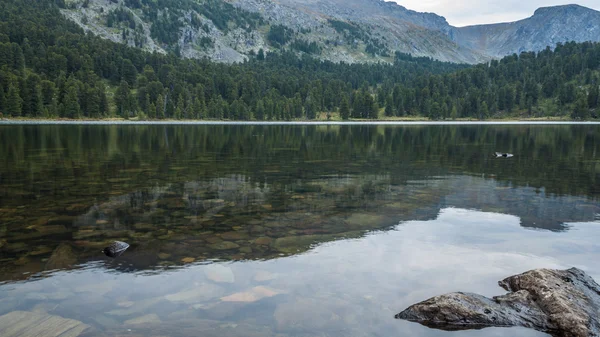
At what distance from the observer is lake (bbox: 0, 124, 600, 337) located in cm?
989

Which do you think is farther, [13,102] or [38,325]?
[13,102]

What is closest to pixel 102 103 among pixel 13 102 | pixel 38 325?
pixel 13 102

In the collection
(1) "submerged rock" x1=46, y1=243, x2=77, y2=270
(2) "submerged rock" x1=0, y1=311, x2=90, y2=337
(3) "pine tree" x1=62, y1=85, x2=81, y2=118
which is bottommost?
(2) "submerged rock" x1=0, y1=311, x2=90, y2=337

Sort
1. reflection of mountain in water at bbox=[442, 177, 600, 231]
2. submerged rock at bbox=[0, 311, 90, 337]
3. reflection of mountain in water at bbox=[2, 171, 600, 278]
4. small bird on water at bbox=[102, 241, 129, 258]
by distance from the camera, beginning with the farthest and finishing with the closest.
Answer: reflection of mountain in water at bbox=[442, 177, 600, 231], reflection of mountain in water at bbox=[2, 171, 600, 278], small bird on water at bbox=[102, 241, 129, 258], submerged rock at bbox=[0, 311, 90, 337]

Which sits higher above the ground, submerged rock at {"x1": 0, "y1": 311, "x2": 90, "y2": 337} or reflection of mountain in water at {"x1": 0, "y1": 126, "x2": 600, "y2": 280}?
reflection of mountain in water at {"x1": 0, "y1": 126, "x2": 600, "y2": 280}

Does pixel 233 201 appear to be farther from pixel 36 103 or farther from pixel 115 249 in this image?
pixel 36 103

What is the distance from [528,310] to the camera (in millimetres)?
9984

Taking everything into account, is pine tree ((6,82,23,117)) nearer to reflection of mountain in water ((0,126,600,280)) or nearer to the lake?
reflection of mountain in water ((0,126,600,280))

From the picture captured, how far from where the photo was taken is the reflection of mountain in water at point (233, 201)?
569 inches

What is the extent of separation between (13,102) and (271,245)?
18354 cm

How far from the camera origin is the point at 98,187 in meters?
25.2

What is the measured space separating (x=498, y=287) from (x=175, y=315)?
29.3ft

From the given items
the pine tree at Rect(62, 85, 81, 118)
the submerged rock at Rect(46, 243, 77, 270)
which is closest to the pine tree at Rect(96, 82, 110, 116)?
the pine tree at Rect(62, 85, 81, 118)

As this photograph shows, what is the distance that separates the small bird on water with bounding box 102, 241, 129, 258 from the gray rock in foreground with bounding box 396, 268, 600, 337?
926 cm
